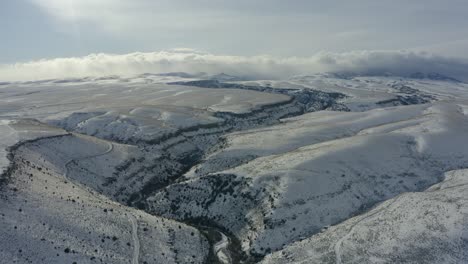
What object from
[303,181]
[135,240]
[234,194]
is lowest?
[234,194]

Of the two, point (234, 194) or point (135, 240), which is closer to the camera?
point (135, 240)

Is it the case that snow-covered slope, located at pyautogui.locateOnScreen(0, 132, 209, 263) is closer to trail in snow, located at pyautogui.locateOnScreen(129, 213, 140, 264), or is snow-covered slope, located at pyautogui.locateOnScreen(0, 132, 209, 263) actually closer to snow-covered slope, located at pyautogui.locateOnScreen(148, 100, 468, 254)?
trail in snow, located at pyautogui.locateOnScreen(129, 213, 140, 264)

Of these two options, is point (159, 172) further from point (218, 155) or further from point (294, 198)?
point (294, 198)

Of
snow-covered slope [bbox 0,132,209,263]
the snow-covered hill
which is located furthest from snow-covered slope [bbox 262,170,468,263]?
snow-covered slope [bbox 0,132,209,263]

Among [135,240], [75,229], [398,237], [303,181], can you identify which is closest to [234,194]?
[303,181]

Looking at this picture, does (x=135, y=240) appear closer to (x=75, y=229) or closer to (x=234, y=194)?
(x=75, y=229)

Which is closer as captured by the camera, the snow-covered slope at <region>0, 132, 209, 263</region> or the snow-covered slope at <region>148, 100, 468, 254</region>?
the snow-covered slope at <region>0, 132, 209, 263</region>

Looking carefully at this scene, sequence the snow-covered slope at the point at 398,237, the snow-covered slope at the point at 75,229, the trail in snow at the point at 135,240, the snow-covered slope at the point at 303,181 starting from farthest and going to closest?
the snow-covered slope at the point at 303,181 → the trail in snow at the point at 135,240 → the snow-covered slope at the point at 398,237 → the snow-covered slope at the point at 75,229

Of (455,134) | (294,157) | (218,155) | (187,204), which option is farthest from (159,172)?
(455,134)

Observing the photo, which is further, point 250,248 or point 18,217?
point 250,248

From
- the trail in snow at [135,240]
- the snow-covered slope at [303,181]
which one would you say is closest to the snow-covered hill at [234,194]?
the trail in snow at [135,240]

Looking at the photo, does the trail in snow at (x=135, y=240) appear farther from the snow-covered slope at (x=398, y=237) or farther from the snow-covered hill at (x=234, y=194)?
the snow-covered slope at (x=398, y=237)
